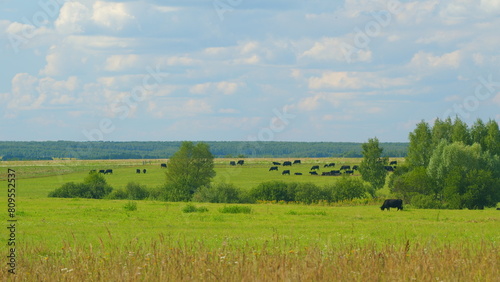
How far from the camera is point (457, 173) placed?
60.0m

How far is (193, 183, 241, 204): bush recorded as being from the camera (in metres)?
60.2

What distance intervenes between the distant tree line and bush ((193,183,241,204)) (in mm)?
17895

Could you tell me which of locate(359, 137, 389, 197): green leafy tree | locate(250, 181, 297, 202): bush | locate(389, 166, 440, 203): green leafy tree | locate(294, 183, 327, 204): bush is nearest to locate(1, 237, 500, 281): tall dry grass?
locate(294, 183, 327, 204): bush

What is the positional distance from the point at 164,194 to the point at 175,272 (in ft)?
190

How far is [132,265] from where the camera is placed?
381 inches

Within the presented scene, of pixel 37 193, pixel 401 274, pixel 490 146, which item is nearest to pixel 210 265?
pixel 401 274

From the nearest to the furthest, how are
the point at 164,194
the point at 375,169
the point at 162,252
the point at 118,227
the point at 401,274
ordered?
the point at 401,274 < the point at 162,252 < the point at 118,227 < the point at 164,194 < the point at 375,169

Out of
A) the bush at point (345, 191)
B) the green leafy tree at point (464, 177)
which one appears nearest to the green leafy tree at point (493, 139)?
the green leafy tree at point (464, 177)

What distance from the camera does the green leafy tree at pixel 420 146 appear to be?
84125 mm

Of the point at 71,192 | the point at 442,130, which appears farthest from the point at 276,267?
the point at 442,130

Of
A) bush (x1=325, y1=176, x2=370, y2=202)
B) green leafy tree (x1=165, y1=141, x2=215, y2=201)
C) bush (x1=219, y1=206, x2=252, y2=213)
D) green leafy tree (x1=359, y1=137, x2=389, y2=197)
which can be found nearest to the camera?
bush (x1=219, y1=206, x2=252, y2=213)

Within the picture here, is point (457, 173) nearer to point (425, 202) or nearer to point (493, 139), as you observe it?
point (425, 202)

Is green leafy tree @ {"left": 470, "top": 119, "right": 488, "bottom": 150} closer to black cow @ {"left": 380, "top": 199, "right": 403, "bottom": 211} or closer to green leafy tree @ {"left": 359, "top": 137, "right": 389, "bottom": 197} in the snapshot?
green leafy tree @ {"left": 359, "top": 137, "right": 389, "bottom": 197}

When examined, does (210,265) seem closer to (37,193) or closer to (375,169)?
(37,193)
